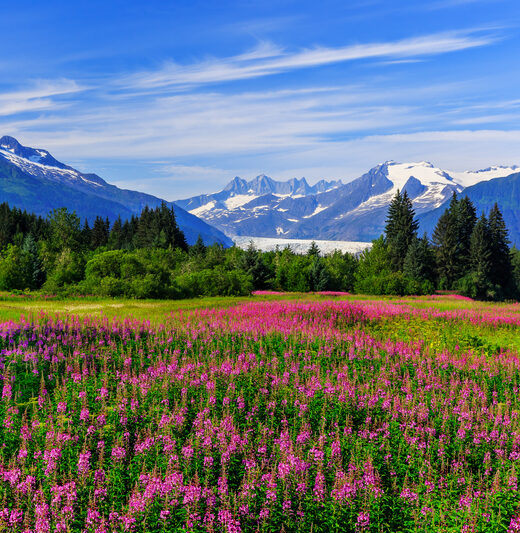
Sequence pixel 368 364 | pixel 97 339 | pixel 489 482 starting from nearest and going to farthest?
pixel 489 482 → pixel 368 364 → pixel 97 339

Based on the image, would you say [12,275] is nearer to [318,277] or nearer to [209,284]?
[209,284]

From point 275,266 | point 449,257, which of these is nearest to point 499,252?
point 449,257

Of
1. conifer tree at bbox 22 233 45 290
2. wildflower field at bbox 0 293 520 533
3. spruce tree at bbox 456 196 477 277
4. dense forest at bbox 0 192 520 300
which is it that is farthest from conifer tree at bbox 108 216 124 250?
wildflower field at bbox 0 293 520 533

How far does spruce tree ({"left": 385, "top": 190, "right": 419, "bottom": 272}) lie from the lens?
85.2m

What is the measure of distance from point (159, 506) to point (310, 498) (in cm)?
177

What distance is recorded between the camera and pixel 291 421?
7906 mm

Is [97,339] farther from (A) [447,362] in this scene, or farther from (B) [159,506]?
(A) [447,362]

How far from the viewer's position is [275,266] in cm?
7262

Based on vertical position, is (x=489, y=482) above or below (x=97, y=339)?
below

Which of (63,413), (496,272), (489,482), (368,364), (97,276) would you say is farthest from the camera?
(496,272)

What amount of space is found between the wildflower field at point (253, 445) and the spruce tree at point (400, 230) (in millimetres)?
74755

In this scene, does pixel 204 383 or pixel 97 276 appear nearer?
pixel 204 383

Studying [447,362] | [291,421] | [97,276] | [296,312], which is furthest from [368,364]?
[97,276]

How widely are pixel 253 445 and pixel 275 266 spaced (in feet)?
216
